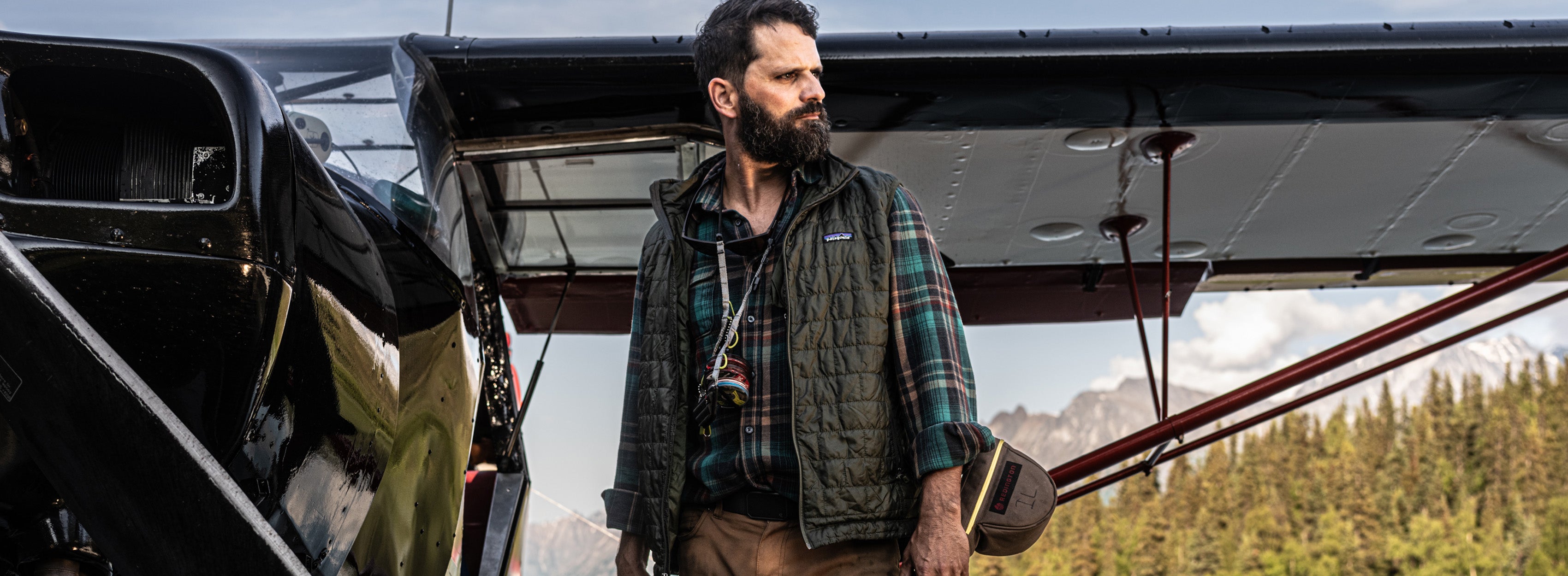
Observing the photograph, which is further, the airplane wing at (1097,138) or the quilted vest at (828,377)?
the airplane wing at (1097,138)

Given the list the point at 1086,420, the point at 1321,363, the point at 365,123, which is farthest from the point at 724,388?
the point at 1086,420

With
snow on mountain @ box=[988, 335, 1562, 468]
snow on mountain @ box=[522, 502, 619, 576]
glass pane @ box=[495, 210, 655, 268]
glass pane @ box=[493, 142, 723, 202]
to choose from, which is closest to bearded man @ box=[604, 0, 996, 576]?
glass pane @ box=[493, 142, 723, 202]

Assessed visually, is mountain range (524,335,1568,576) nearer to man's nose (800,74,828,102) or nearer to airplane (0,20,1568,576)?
airplane (0,20,1568,576)

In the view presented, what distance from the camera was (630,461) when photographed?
2.28 m

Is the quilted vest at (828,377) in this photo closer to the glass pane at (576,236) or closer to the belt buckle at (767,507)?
the belt buckle at (767,507)

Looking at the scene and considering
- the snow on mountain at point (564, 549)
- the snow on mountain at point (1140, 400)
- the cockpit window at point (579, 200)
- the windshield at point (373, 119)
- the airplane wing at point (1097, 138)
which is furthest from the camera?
the snow on mountain at point (1140, 400)

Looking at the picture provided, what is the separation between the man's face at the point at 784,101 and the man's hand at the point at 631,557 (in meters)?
0.80

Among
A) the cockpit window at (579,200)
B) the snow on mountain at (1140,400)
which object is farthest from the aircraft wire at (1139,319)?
the snow on mountain at (1140,400)

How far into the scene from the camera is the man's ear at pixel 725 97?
222 centimetres

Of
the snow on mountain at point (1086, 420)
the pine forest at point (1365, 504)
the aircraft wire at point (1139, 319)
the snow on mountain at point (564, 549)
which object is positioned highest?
the snow on mountain at point (1086, 420)

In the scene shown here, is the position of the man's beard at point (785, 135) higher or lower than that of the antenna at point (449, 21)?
lower

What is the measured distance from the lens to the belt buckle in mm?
1949

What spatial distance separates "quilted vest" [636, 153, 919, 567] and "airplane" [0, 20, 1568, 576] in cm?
51

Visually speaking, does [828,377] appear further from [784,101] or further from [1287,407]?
[1287,407]
